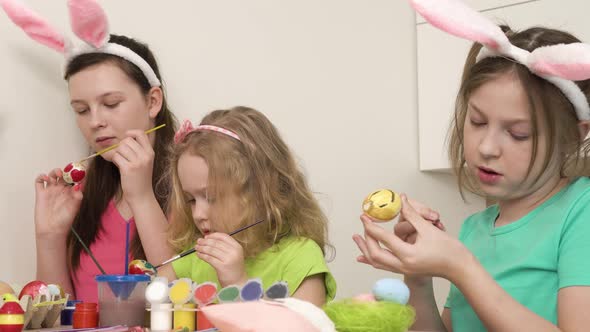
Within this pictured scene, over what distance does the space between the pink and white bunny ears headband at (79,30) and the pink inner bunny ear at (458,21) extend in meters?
0.70

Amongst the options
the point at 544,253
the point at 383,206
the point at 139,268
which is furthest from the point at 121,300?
the point at 544,253

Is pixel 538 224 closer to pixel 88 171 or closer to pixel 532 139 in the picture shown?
pixel 532 139

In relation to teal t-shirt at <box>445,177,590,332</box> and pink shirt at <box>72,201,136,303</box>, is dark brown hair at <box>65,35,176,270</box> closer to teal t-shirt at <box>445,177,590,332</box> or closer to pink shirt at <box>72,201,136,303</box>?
pink shirt at <box>72,201,136,303</box>

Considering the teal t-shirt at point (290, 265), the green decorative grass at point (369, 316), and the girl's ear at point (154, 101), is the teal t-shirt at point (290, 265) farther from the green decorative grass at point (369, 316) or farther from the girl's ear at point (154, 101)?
the green decorative grass at point (369, 316)

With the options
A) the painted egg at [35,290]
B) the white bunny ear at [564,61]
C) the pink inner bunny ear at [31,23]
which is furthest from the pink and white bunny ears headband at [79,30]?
the white bunny ear at [564,61]

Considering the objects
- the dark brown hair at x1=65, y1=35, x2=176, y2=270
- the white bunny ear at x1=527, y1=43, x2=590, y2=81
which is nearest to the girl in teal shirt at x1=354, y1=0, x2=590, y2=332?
the white bunny ear at x1=527, y1=43, x2=590, y2=81

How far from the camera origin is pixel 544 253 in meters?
1.08

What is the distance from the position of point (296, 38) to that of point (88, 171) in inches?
24.8

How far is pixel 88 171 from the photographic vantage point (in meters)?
1.70

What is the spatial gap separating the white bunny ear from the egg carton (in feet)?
2.45

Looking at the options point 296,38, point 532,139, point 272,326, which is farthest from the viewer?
point 296,38

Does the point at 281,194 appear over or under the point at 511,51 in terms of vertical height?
under

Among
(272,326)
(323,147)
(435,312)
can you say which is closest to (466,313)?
(435,312)

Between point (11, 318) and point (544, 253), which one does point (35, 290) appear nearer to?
point (11, 318)
